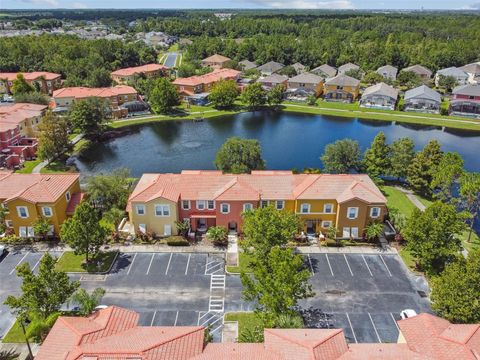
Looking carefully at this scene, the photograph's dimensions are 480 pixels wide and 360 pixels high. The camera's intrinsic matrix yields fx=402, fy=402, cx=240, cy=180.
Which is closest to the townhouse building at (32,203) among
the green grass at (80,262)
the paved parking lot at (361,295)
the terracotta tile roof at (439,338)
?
the green grass at (80,262)

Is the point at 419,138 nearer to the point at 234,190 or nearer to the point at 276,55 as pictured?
the point at 234,190

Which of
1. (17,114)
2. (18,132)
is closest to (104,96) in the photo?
(17,114)

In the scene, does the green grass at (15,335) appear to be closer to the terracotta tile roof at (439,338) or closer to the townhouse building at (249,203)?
the townhouse building at (249,203)

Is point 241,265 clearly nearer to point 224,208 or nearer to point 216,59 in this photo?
point 224,208

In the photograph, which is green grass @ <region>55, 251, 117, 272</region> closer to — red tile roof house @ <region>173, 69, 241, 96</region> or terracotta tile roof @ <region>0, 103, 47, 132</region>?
terracotta tile roof @ <region>0, 103, 47, 132</region>

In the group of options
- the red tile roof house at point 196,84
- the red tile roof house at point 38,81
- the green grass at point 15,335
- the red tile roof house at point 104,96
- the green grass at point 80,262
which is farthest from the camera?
the red tile roof house at point 38,81

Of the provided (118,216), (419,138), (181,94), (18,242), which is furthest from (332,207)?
(181,94)
